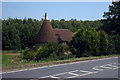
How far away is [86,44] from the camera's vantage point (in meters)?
24.8

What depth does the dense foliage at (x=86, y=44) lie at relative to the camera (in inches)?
972

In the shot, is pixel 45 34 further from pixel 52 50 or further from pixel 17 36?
pixel 52 50

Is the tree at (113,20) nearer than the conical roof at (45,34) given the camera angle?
Yes

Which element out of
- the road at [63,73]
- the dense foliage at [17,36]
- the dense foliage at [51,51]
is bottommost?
the road at [63,73]

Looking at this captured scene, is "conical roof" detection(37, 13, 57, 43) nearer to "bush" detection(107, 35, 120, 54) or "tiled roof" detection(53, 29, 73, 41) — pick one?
"tiled roof" detection(53, 29, 73, 41)

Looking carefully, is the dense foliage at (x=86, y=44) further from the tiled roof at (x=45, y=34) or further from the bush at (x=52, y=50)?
the tiled roof at (x=45, y=34)

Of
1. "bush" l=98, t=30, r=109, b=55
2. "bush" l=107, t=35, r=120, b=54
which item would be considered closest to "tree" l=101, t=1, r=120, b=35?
"bush" l=107, t=35, r=120, b=54

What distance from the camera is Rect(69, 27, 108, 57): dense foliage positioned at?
81.0 ft

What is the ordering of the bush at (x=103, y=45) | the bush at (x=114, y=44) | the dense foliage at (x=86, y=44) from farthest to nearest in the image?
the bush at (x=114, y=44)
the bush at (x=103, y=45)
the dense foliage at (x=86, y=44)

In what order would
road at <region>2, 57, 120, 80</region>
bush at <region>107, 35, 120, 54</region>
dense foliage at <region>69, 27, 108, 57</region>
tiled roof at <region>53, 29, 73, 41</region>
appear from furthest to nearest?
tiled roof at <region>53, 29, 73, 41</region>, bush at <region>107, 35, 120, 54</region>, dense foliage at <region>69, 27, 108, 57</region>, road at <region>2, 57, 120, 80</region>

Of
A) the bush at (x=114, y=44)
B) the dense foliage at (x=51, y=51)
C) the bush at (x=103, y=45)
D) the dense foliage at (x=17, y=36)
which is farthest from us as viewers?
the dense foliage at (x=17, y=36)

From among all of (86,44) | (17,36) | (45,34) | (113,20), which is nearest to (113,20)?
(113,20)

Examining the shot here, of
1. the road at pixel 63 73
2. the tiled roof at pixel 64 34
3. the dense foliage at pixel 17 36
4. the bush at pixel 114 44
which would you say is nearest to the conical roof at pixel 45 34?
the tiled roof at pixel 64 34

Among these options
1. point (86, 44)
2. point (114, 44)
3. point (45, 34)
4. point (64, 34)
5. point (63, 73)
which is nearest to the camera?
point (63, 73)
